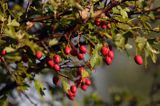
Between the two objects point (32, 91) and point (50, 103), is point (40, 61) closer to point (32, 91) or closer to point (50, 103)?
point (32, 91)

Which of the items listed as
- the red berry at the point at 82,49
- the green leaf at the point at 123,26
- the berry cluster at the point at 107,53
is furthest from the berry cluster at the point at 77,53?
the green leaf at the point at 123,26

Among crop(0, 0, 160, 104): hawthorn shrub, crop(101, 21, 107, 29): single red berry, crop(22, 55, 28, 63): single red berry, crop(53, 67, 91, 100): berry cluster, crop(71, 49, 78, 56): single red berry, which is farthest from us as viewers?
crop(53, 67, 91, 100): berry cluster

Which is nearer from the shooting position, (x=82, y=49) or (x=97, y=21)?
(x=97, y=21)

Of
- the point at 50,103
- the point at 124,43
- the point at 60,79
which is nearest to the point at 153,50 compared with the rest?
the point at 124,43

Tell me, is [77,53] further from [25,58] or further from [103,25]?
[25,58]

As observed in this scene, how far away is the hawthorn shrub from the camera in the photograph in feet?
10.2

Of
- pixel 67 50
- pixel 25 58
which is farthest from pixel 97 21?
pixel 25 58

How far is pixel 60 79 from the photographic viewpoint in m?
3.76

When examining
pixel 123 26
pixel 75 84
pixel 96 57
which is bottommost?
pixel 75 84

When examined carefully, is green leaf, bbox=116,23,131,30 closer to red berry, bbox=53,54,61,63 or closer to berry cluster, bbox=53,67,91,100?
red berry, bbox=53,54,61,63

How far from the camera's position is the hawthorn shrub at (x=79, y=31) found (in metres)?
3.10

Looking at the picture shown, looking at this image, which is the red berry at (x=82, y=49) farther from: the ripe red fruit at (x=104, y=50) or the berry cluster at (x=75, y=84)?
the berry cluster at (x=75, y=84)

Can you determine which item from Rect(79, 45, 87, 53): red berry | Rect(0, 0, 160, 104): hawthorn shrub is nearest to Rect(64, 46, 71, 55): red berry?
Rect(0, 0, 160, 104): hawthorn shrub

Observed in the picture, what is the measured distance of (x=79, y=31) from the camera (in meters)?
3.24
